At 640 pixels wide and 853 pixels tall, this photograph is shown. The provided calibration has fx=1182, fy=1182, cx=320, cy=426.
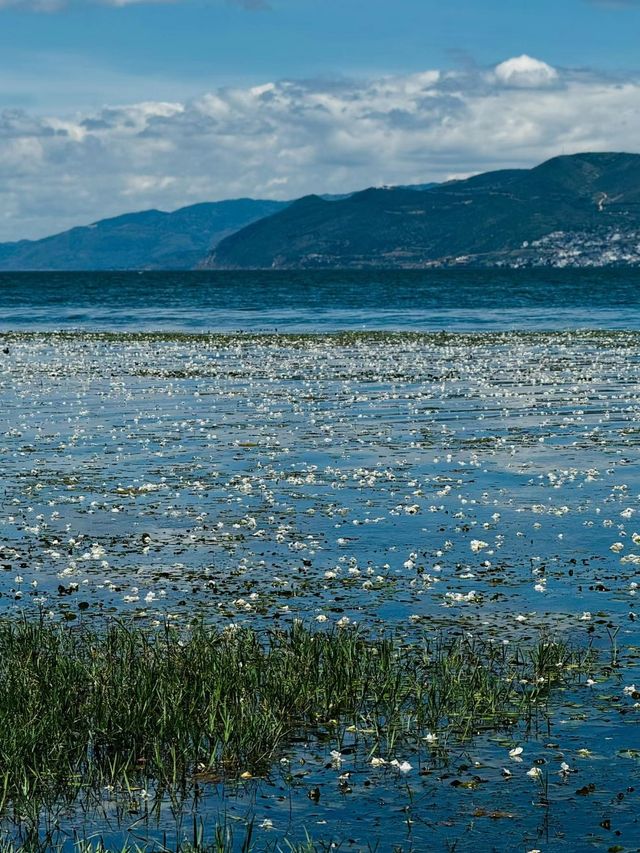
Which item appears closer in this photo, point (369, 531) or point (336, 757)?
point (336, 757)

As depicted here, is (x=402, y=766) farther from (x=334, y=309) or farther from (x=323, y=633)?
(x=334, y=309)

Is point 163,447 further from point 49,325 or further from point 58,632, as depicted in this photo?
point 49,325

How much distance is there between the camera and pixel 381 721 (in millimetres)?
14000

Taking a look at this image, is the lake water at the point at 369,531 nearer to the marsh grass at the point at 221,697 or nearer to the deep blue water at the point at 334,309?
the marsh grass at the point at 221,697

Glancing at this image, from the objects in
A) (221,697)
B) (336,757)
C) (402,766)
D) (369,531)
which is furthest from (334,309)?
(402,766)

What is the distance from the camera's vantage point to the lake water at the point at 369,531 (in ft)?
39.9

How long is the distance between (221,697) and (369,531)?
1037 centimetres

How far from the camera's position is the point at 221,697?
45.9 ft

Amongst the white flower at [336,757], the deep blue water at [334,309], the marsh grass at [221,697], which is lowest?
the white flower at [336,757]

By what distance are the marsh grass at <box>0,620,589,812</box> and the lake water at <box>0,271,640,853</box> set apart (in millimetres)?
452

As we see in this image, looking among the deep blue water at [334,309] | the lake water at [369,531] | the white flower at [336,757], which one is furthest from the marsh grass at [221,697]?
the deep blue water at [334,309]

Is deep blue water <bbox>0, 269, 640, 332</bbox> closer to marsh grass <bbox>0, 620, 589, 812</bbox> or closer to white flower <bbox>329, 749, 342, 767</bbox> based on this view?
marsh grass <bbox>0, 620, 589, 812</bbox>

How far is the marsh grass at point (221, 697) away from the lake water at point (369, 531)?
17.8 inches

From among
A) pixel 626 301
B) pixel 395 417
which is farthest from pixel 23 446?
pixel 626 301
